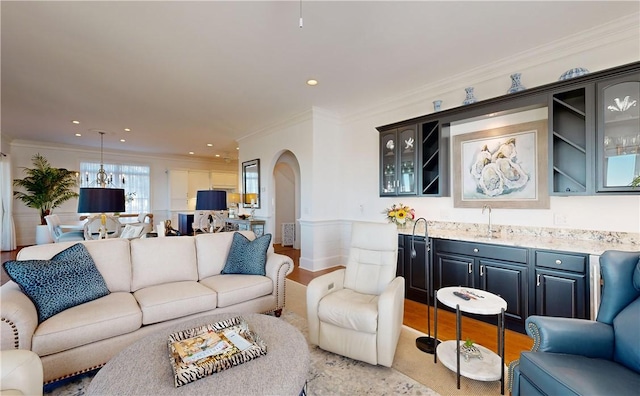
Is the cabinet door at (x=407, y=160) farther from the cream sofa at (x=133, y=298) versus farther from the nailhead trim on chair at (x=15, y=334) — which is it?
the nailhead trim on chair at (x=15, y=334)

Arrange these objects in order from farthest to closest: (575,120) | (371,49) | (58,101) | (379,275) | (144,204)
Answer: (144,204) < (58,101) < (371,49) < (575,120) < (379,275)

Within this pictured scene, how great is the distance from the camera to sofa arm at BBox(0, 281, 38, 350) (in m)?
1.62

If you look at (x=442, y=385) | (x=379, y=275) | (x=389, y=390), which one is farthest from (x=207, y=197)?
(x=442, y=385)

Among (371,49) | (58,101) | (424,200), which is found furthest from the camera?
(58,101)

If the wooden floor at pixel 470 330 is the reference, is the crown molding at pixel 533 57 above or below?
above

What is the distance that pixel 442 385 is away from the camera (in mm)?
1893

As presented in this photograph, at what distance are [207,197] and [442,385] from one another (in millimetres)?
3229

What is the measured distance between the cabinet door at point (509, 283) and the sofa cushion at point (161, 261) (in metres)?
3.03

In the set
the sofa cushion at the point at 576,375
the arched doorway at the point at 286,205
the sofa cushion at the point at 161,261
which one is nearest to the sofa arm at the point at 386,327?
the sofa cushion at the point at 576,375

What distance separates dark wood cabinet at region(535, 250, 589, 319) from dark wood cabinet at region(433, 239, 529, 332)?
0.11 metres

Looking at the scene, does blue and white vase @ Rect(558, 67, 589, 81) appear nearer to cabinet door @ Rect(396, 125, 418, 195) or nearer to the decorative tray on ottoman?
cabinet door @ Rect(396, 125, 418, 195)

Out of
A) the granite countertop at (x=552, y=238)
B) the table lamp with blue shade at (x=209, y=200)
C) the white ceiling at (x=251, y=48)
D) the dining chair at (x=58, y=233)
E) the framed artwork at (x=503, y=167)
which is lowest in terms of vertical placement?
the dining chair at (x=58, y=233)

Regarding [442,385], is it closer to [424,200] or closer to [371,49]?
[424,200]

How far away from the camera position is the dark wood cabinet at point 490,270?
262 centimetres
